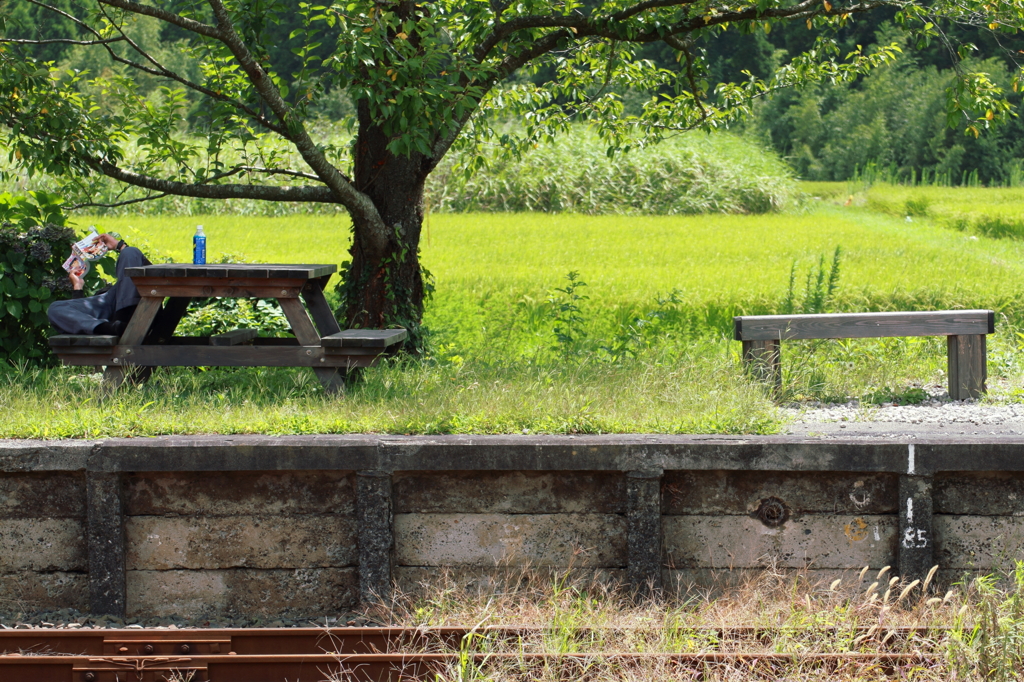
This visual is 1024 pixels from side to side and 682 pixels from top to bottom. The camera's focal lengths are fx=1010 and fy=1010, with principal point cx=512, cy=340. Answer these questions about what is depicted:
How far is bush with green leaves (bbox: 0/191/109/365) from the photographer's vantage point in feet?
22.9

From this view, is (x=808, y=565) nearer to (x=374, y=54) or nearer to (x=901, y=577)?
(x=901, y=577)

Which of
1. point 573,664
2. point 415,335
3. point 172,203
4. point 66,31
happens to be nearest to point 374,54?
point 415,335

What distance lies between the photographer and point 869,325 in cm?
657

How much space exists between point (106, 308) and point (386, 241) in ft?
6.81

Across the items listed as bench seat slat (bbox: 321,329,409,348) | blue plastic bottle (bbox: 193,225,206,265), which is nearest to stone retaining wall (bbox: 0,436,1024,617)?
bench seat slat (bbox: 321,329,409,348)

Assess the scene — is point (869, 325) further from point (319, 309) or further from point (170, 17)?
point (170, 17)

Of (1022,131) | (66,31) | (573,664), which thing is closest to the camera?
(573,664)

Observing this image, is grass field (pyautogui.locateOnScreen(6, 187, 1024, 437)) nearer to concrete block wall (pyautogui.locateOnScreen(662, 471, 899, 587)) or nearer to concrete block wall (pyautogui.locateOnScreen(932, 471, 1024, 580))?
concrete block wall (pyautogui.locateOnScreen(662, 471, 899, 587))

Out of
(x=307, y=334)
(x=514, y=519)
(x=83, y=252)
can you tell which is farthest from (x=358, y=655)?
(x=83, y=252)

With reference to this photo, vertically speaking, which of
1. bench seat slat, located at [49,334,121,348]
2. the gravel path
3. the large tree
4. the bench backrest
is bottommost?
the gravel path

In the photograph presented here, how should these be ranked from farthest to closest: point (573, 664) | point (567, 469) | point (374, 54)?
point (374, 54), point (567, 469), point (573, 664)

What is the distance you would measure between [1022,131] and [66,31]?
3468cm

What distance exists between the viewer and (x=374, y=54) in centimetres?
618

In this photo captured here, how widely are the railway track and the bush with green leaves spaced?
3.15 meters
